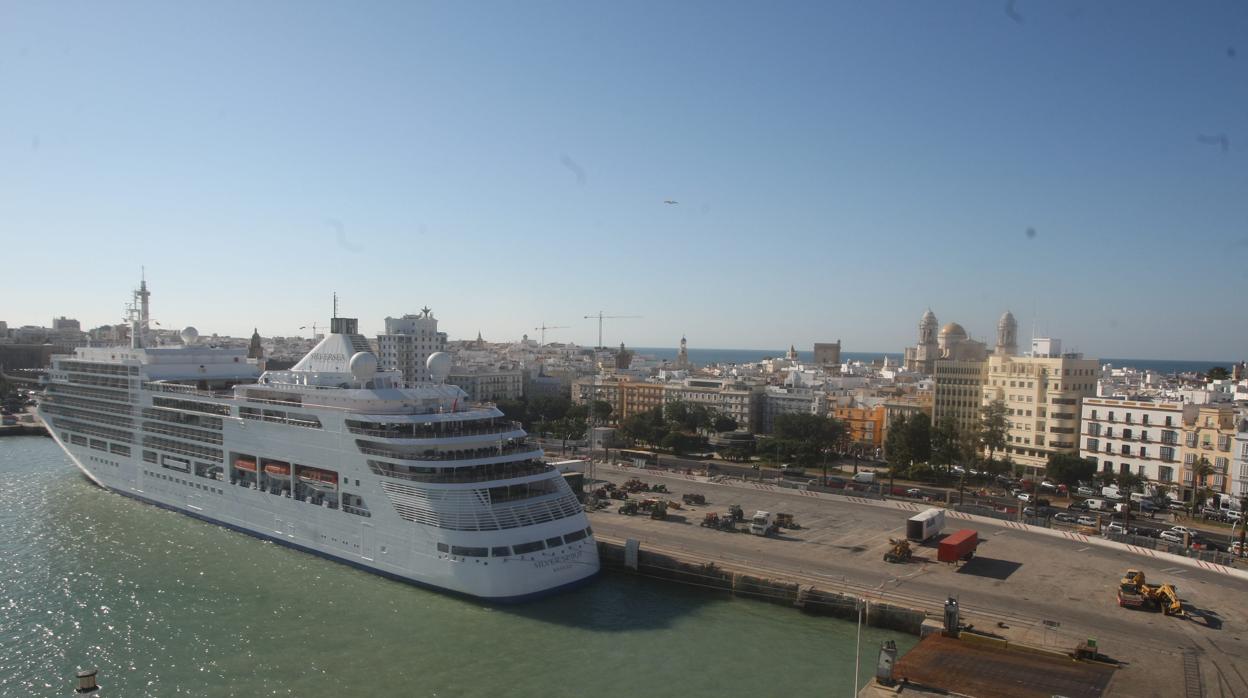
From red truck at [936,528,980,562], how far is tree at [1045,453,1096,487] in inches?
724

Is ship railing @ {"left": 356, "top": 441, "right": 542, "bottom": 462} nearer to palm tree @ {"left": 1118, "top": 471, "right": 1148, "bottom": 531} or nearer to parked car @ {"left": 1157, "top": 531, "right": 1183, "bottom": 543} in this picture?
parked car @ {"left": 1157, "top": 531, "right": 1183, "bottom": 543}

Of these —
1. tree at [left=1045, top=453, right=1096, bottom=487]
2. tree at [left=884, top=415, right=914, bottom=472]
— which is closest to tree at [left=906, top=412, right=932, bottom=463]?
tree at [left=884, top=415, right=914, bottom=472]

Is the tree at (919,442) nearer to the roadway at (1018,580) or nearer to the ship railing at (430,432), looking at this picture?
the roadway at (1018,580)

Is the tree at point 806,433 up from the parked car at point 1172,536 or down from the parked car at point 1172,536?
up

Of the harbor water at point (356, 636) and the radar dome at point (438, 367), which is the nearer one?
the harbor water at point (356, 636)

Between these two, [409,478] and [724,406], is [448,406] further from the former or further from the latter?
[724,406]

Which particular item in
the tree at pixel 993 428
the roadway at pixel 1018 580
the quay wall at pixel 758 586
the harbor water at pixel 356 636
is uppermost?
the tree at pixel 993 428

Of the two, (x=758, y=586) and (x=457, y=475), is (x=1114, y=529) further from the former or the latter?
(x=457, y=475)

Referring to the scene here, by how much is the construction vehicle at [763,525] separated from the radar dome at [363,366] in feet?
51.6

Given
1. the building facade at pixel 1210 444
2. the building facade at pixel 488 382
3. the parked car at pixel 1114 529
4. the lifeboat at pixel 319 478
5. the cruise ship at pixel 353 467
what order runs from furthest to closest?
the building facade at pixel 488 382, the building facade at pixel 1210 444, the parked car at pixel 1114 529, the lifeboat at pixel 319 478, the cruise ship at pixel 353 467

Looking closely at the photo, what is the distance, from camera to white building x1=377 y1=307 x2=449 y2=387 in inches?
3757

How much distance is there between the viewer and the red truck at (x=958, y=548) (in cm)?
2677

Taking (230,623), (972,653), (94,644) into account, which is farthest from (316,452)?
(972,653)

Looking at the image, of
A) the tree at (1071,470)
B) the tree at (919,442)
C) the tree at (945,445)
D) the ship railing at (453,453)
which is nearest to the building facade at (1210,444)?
the tree at (1071,470)
